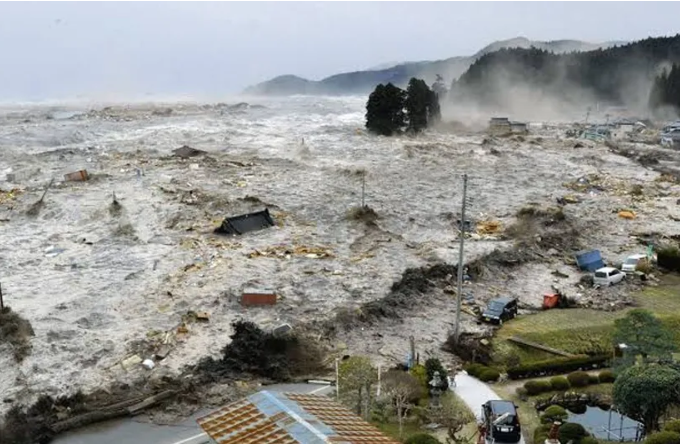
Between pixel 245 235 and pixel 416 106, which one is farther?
pixel 416 106

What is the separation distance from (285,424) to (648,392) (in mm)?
7657

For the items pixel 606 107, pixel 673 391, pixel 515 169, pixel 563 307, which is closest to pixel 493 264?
pixel 563 307

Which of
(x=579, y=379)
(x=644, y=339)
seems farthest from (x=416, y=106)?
(x=644, y=339)

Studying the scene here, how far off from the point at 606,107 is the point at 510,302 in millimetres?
102442

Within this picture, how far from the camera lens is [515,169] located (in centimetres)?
4897

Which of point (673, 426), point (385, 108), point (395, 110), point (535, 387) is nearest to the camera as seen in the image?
point (673, 426)

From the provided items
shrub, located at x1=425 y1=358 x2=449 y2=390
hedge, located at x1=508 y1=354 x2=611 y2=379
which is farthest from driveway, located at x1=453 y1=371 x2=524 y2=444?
hedge, located at x1=508 y1=354 x2=611 y2=379

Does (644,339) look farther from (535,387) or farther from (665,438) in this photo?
(665,438)

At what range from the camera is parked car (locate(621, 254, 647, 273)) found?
26.0 meters

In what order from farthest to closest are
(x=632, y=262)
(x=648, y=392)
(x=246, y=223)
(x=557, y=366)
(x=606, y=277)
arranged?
(x=246, y=223), (x=632, y=262), (x=606, y=277), (x=557, y=366), (x=648, y=392)

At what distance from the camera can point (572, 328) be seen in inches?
816

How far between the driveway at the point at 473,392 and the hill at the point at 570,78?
98397 mm

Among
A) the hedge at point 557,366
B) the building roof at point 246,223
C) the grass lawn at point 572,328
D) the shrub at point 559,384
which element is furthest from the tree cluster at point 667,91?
the shrub at point 559,384

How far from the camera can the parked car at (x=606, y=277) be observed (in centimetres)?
2489
